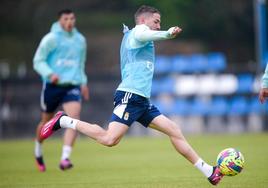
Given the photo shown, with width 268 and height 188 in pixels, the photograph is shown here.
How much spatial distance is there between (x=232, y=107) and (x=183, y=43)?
5147mm

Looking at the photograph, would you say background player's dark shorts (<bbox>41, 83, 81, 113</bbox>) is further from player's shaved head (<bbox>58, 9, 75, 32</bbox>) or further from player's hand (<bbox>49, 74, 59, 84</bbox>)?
player's shaved head (<bbox>58, 9, 75, 32</bbox>)

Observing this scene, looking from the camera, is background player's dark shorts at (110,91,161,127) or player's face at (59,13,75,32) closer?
background player's dark shorts at (110,91,161,127)

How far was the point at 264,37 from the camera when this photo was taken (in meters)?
23.9

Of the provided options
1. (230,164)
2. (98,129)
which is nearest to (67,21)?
(98,129)

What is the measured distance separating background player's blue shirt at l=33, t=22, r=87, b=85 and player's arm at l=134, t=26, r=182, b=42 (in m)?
4.03

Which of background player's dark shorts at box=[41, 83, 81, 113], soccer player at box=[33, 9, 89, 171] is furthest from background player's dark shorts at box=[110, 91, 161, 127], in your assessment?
background player's dark shorts at box=[41, 83, 81, 113]

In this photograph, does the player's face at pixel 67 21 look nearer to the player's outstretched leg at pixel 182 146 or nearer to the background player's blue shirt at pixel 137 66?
the background player's blue shirt at pixel 137 66

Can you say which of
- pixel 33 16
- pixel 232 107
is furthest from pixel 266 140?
pixel 33 16

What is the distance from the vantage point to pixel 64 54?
13945mm

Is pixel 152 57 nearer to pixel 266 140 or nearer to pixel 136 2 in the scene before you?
pixel 266 140

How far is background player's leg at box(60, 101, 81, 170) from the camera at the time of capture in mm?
13039

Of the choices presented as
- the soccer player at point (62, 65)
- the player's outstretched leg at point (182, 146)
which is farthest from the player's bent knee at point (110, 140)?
the soccer player at point (62, 65)

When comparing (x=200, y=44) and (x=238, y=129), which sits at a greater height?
(x=200, y=44)

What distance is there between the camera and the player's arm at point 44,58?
13305mm
